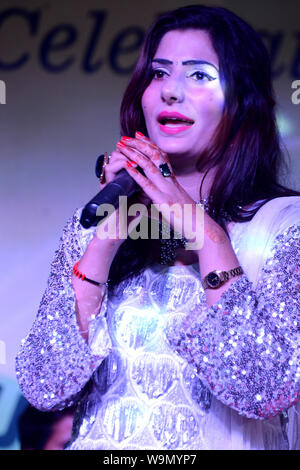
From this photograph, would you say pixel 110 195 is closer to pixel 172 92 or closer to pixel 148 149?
pixel 148 149

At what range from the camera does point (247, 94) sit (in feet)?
3.68

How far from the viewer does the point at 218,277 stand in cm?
89

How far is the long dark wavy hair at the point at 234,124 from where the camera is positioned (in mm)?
1073

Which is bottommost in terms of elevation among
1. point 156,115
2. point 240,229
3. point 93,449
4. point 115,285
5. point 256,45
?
point 93,449

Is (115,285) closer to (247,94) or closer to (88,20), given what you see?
(247,94)

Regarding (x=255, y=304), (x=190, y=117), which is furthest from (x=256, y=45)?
(x=255, y=304)

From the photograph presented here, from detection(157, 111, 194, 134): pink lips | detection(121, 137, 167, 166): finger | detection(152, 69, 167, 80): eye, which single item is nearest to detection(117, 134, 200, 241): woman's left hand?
detection(121, 137, 167, 166): finger

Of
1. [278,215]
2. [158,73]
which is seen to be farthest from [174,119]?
[278,215]

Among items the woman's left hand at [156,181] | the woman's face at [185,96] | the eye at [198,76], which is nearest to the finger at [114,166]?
the woman's left hand at [156,181]

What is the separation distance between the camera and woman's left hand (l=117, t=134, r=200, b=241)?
908 millimetres

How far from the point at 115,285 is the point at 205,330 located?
24cm

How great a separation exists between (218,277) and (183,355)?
5.2 inches

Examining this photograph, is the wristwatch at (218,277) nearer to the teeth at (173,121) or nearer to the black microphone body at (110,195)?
the black microphone body at (110,195)

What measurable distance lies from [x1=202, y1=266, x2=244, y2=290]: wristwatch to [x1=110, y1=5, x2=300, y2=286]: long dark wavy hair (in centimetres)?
16
